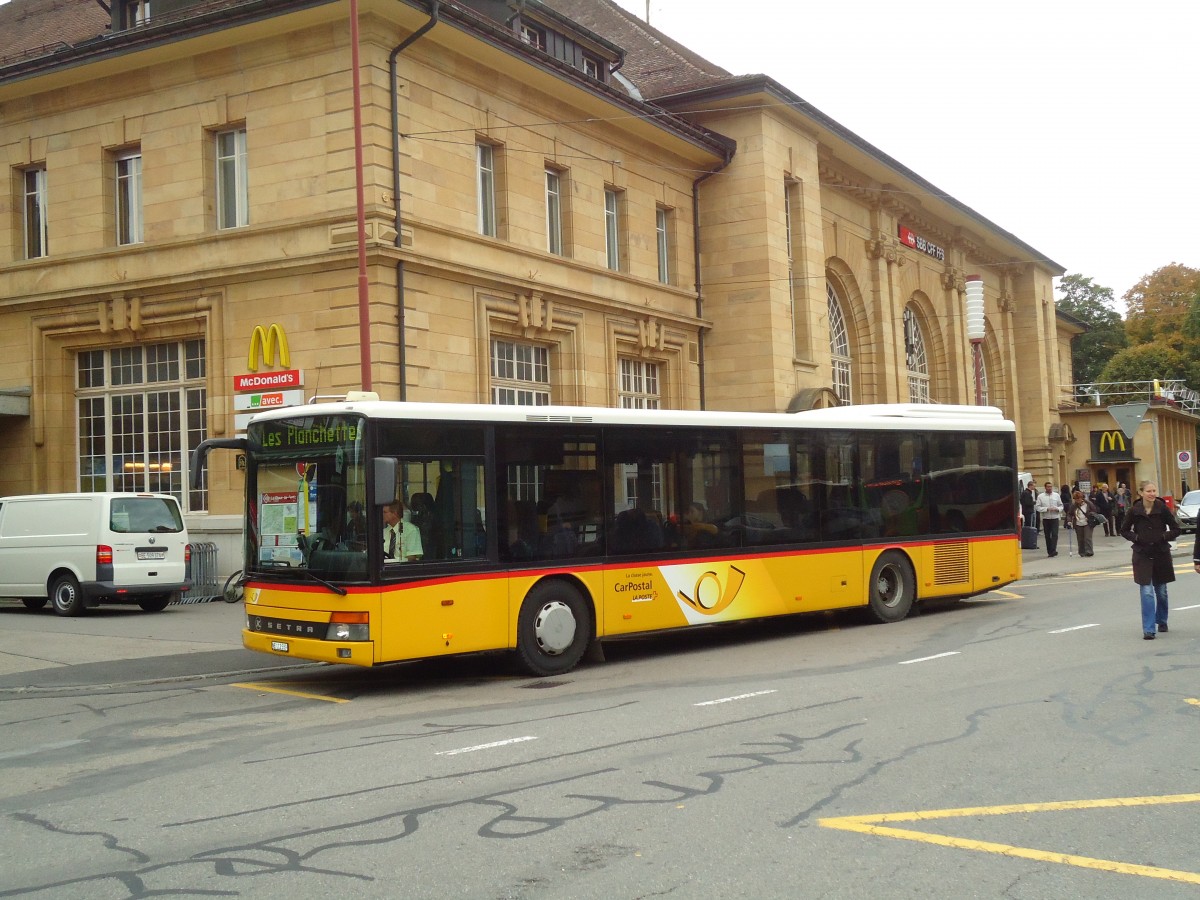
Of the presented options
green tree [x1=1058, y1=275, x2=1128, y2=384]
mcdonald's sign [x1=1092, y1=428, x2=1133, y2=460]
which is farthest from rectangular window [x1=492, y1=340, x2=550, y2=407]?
green tree [x1=1058, y1=275, x2=1128, y2=384]

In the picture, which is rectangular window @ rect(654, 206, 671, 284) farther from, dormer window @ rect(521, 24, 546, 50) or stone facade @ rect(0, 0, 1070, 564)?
dormer window @ rect(521, 24, 546, 50)

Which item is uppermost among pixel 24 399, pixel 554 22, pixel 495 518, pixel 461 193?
pixel 554 22

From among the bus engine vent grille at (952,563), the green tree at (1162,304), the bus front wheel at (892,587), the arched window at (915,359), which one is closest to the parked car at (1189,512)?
the arched window at (915,359)

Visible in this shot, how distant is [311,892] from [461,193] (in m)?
19.2

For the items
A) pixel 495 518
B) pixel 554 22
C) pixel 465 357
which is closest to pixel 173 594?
pixel 465 357

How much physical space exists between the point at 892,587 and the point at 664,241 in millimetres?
15624

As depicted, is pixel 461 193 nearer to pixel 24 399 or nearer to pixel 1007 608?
pixel 24 399

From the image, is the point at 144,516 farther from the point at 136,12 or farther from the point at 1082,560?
the point at 1082,560

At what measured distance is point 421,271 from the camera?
22.0 m

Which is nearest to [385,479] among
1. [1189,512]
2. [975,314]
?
[975,314]

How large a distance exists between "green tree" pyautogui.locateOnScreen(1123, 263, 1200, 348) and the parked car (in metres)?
40.6

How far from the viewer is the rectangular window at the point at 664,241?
30641mm

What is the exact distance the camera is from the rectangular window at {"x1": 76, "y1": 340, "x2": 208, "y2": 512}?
2388cm

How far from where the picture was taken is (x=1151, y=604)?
13.6 meters
